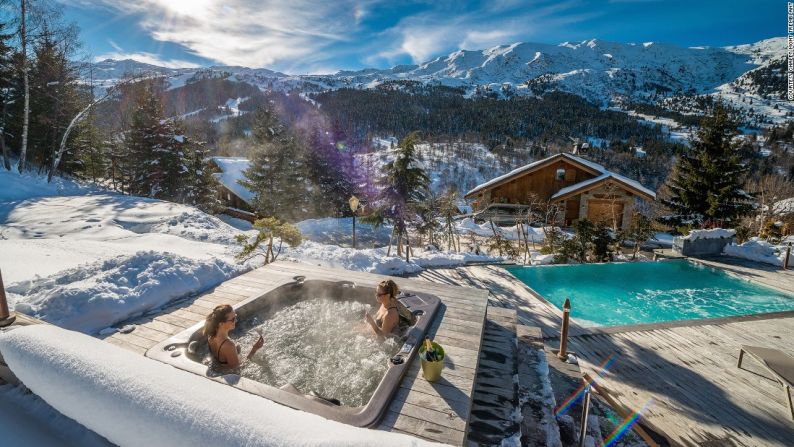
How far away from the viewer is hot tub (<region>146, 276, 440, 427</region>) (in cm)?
269

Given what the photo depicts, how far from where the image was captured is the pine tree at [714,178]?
1551 cm

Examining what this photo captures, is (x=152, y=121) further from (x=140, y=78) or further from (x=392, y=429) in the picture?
(x=392, y=429)

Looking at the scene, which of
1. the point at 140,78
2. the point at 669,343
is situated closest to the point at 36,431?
the point at 669,343

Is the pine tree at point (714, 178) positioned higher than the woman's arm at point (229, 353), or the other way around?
the pine tree at point (714, 178)

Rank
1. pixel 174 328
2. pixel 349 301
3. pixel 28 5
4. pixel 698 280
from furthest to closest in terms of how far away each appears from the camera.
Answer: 1. pixel 28 5
2. pixel 698 280
3. pixel 349 301
4. pixel 174 328

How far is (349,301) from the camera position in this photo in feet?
16.9

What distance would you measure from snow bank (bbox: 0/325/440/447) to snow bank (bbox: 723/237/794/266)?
13.8 meters

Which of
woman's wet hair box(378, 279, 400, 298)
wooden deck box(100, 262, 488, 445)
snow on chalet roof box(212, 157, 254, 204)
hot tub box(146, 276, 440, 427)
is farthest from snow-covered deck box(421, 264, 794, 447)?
snow on chalet roof box(212, 157, 254, 204)

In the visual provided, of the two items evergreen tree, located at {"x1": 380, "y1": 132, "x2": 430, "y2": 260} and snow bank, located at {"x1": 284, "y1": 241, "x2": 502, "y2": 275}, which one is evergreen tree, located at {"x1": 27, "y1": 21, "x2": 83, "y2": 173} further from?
evergreen tree, located at {"x1": 380, "y1": 132, "x2": 430, "y2": 260}

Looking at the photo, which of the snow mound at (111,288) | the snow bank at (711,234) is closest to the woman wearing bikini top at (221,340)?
the snow mound at (111,288)

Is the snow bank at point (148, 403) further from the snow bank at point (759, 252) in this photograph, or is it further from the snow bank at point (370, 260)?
the snow bank at point (759, 252)

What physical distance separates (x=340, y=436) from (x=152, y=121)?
2159 centimetres

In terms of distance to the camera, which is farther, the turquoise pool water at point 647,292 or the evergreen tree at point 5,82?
the evergreen tree at point 5,82

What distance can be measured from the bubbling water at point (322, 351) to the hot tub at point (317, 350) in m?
0.01
